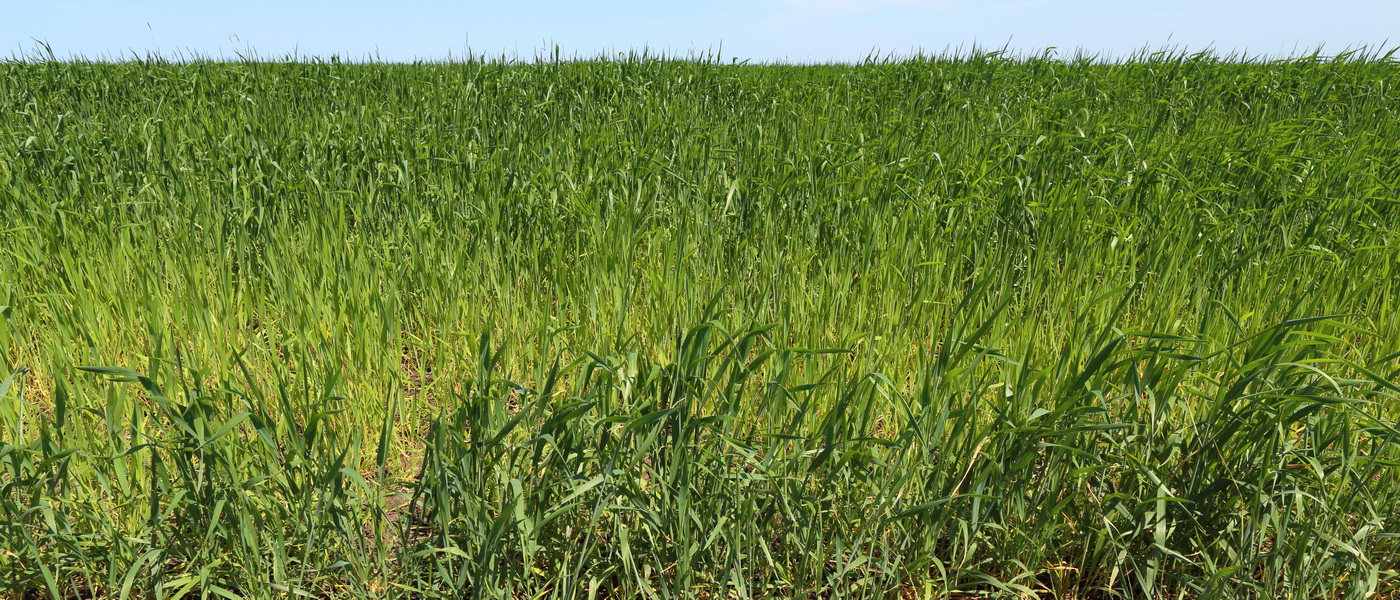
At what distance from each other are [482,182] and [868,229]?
4.85ft

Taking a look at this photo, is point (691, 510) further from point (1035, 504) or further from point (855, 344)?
point (855, 344)

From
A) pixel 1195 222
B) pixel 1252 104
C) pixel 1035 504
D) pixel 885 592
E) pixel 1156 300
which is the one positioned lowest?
pixel 885 592

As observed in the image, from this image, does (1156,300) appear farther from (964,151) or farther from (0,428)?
(0,428)

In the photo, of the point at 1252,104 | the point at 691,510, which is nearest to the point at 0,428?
the point at 691,510

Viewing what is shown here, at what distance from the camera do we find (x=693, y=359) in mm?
1529

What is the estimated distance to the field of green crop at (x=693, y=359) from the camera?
1.50 m

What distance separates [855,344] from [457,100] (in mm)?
3853

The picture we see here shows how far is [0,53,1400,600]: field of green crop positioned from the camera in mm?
1503

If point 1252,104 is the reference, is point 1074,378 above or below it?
below

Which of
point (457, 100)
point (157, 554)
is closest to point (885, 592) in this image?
point (157, 554)

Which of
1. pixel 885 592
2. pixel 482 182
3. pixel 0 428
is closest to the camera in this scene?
pixel 885 592

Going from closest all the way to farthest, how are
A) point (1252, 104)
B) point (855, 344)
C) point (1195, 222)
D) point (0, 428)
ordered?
point (0, 428)
point (855, 344)
point (1195, 222)
point (1252, 104)

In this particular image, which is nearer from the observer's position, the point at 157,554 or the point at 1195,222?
the point at 157,554

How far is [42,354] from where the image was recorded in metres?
2.56
